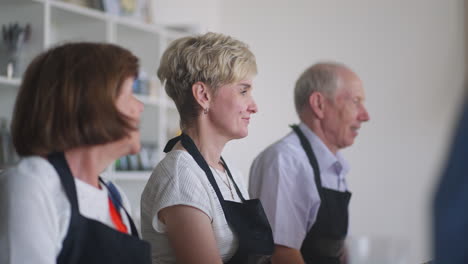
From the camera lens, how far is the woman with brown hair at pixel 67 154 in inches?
49.1

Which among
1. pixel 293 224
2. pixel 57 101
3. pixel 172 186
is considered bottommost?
pixel 293 224

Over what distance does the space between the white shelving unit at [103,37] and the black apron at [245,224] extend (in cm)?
180

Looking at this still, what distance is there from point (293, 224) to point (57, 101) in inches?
50.7

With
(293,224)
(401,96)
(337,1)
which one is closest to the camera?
(293,224)

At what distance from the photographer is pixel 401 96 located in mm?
5012

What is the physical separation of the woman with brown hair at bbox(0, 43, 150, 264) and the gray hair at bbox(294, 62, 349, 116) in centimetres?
151

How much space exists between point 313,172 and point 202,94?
75cm

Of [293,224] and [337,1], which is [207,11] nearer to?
[337,1]

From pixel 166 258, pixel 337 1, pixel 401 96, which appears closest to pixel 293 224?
pixel 166 258

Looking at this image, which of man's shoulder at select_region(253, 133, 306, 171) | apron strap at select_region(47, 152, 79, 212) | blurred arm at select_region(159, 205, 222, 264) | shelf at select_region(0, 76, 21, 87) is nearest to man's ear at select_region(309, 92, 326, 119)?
man's shoulder at select_region(253, 133, 306, 171)

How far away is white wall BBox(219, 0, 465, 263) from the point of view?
192 inches

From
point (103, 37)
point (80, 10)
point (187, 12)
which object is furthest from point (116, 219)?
point (187, 12)

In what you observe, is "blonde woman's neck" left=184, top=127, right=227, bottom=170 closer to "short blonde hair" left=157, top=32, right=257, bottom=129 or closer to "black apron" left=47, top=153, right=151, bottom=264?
"short blonde hair" left=157, top=32, right=257, bottom=129

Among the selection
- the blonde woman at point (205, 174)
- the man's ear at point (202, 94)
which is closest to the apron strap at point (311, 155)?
the blonde woman at point (205, 174)
